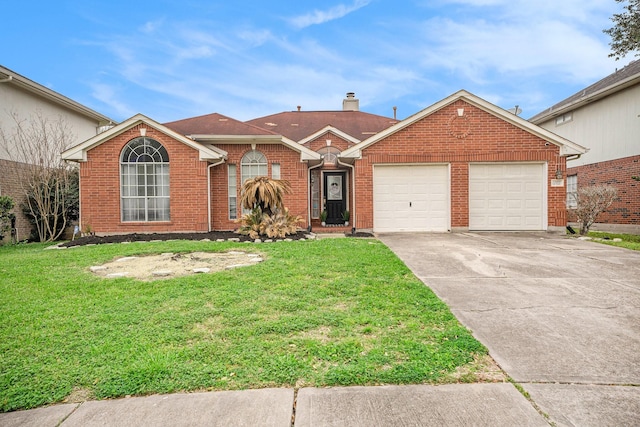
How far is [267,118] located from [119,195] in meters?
10.2

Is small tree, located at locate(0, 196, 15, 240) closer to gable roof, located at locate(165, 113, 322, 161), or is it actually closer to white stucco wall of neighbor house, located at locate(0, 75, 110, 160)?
white stucco wall of neighbor house, located at locate(0, 75, 110, 160)

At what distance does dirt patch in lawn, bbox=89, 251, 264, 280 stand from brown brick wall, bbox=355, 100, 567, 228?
5.37 m

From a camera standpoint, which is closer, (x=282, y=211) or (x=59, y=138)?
(x=282, y=211)

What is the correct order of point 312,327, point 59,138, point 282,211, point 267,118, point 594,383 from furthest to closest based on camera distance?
1. point 267,118
2. point 59,138
3. point 282,211
4. point 312,327
5. point 594,383

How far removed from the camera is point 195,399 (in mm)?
2332

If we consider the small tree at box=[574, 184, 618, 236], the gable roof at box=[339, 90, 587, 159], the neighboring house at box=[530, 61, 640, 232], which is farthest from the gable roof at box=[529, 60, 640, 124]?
the small tree at box=[574, 184, 618, 236]

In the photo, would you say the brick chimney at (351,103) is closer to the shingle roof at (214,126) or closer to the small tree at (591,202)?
the shingle roof at (214,126)

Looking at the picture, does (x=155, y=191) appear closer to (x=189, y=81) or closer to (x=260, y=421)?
(x=189, y=81)

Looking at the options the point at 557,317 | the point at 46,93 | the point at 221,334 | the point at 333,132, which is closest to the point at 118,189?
the point at 46,93

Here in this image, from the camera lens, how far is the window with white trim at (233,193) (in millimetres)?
12633

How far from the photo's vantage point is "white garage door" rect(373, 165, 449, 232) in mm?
11883

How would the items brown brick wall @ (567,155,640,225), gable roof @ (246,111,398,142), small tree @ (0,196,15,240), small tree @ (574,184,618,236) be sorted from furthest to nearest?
1. gable roof @ (246,111,398,142)
2. brown brick wall @ (567,155,640,225)
3. small tree @ (574,184,618,236)
4. small tree @ (0,196,15,240)

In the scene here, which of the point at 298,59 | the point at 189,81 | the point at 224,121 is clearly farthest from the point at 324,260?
the point at 189,81

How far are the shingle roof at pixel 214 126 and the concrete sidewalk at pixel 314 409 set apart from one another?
36.1ft
